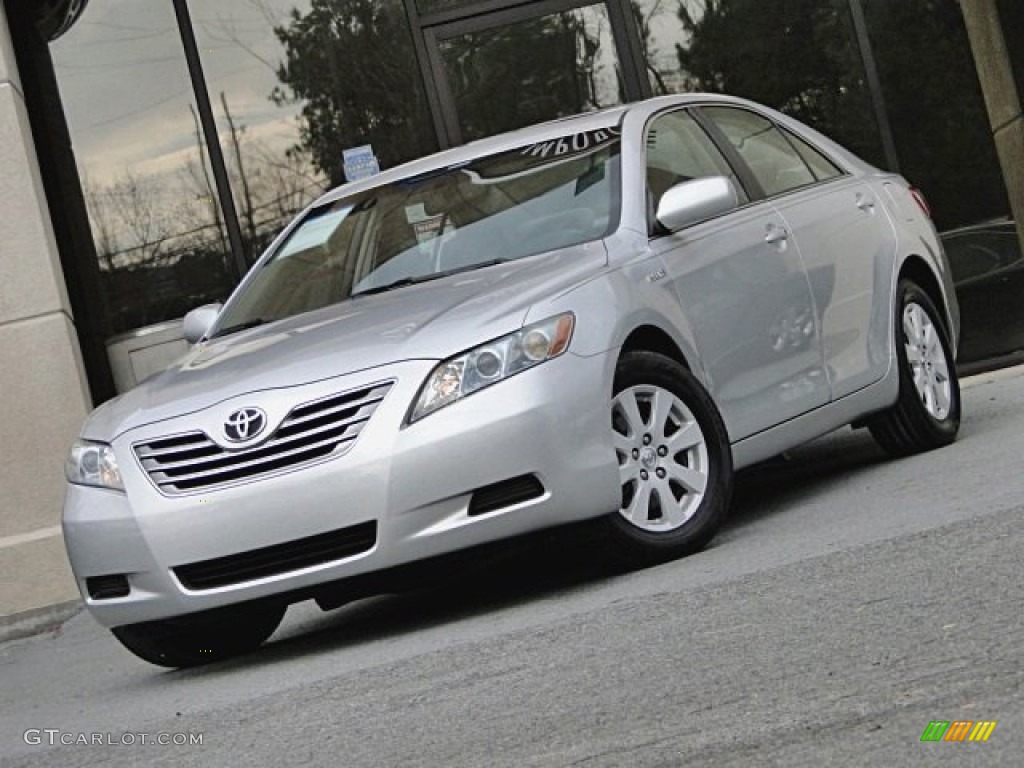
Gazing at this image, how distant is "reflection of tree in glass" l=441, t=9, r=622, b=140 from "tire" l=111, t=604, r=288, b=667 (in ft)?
23.0

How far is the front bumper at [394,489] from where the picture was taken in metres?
5.96

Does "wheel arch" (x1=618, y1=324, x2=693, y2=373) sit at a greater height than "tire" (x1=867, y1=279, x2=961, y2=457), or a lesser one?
greater

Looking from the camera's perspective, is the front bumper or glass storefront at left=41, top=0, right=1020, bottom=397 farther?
glass storefront at left=41, top=0, right=1020, bottom=397

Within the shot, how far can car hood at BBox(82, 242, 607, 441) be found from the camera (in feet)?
20.2

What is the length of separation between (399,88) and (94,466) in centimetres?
748

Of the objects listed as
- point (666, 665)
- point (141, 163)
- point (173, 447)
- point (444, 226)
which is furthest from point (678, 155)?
point (141, 163)

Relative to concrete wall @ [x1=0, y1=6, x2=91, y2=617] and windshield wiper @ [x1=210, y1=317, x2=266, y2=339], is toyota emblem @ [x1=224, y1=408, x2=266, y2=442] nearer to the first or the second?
windshield wiper @ [x1=210, y1=317, x2=266, y2=339]

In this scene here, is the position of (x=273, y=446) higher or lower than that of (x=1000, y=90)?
lower

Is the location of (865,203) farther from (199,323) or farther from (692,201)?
(199,323)

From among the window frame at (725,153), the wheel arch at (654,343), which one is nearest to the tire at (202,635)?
the wheel arch at (654,343)

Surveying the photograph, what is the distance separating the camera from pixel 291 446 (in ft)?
20.0

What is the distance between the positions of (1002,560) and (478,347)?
1.70 m

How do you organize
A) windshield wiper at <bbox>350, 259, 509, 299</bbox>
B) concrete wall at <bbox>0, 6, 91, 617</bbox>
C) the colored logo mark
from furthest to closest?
concrete wall at <bbox>0, 6, 91, 617</bbox> < windshield wiper at <bbox>350, 259, 509, 299</bbox> < the colored logo mark

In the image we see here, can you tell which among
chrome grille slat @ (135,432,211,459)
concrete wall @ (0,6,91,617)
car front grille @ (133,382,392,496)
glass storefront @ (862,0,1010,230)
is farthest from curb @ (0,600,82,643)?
glass storefront @ (862,0,1010,230)
